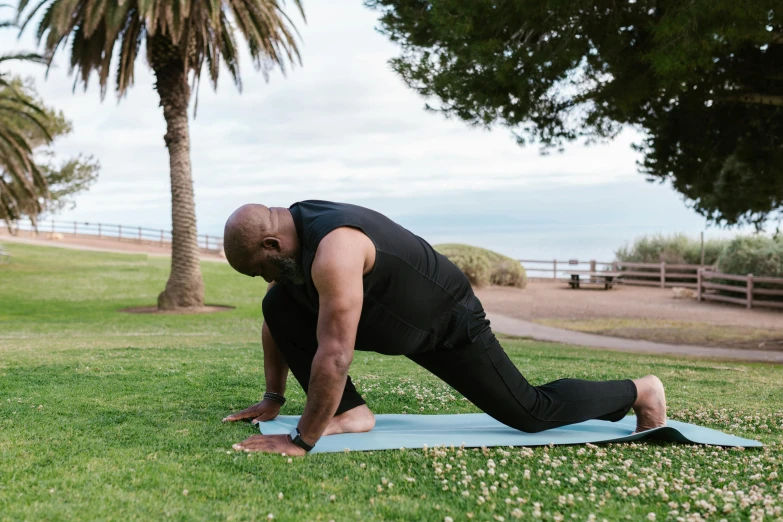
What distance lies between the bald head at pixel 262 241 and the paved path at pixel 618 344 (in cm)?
1112

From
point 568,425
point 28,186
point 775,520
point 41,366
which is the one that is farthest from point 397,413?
point 28,186

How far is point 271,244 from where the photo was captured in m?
3.28

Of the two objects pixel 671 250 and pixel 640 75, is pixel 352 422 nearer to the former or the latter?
pixel 640 75

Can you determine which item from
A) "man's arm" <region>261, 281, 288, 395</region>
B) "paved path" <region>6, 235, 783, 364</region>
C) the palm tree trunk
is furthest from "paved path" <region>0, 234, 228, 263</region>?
"man's arm" <region>261, 281, 288, 395</region>

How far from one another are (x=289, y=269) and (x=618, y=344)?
1265 cm

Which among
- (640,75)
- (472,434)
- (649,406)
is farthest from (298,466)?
(640,75)

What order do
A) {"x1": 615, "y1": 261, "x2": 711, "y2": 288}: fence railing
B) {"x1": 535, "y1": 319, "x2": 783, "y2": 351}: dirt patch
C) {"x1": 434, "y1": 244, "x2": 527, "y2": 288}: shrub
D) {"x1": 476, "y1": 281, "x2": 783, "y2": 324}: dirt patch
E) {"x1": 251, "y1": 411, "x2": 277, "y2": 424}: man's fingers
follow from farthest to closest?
{"x1": 615, "y1": 261, "x2": 711, "y2": 288}: fence railing < {"x1": 434, "y1": 244, "x2": 527, "y2": 288}: shrub < {"x1": 476, "y1": 281, "x2": 783, "y2": 324}: dirt patch < {"x1": 535, "y1": 319, "x2": 783, "y2": 351}: dirt patch < {"x1": 251, "y1": 411, "x2": 277, "y2": 424}: man's fingers

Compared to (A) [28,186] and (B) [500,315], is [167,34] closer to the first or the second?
(A) [28,186]

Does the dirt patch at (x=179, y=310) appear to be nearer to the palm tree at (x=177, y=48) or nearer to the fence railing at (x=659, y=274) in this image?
the palm tree at (x=177, y=48)

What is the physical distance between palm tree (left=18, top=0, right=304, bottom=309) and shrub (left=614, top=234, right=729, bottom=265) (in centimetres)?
2026

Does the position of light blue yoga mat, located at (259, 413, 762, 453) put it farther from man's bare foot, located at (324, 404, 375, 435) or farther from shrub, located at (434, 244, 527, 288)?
shrub, located at (434, 244, 527, 288)

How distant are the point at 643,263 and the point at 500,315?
14.1 metres

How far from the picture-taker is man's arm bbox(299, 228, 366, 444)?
3.04 meters

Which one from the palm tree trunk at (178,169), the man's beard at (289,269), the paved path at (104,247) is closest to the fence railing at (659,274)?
the palm tree trunk at (178,169)
